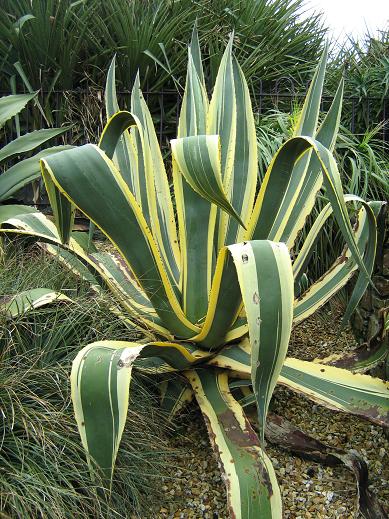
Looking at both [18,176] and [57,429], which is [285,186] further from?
[18,176]

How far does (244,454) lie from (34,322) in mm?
724

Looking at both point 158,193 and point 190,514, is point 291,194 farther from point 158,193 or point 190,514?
point 190,514

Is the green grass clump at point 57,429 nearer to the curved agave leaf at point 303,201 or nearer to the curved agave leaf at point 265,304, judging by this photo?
the curved agave leaf at point 265,304

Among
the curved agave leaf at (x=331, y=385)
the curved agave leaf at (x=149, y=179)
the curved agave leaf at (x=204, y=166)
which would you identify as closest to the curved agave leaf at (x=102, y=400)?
the curved agave leaf at (x=204, y=166)

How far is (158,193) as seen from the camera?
213 centimetres

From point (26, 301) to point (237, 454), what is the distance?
75cm

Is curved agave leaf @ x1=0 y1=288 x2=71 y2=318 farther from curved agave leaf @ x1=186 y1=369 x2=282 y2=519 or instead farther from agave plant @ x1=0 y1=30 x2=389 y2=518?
curved agave leaf @ x1=186 y1=369 x2=282 y2=519

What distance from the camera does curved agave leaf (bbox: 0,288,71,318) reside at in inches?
70.0

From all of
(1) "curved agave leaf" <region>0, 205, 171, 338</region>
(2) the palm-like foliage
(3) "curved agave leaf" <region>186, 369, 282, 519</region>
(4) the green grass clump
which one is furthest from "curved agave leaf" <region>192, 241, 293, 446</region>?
(2) the palm-like foliage

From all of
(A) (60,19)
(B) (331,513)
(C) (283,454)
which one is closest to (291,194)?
(C) (283,454)

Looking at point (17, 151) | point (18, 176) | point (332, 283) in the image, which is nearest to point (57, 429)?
point (332, 283)

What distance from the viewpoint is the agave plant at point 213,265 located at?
4.30 feet

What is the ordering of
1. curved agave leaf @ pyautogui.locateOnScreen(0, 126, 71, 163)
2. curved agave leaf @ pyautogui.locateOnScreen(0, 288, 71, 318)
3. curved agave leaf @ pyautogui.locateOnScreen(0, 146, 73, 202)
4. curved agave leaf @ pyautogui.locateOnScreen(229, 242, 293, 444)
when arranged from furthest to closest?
curved agave leaf @ pyautogui.locateOnScreen(0, 126, 71, 163) < curved agave leaf @ pyautogui.locateOnScreen(0, 146, 73, 202) < curved agave leaf @ pyautogui.locateOnScreen(0, 288, 71, 318) < curved agave leaf @ pyautogui.locateOnScreen(229, 242, 293, 444)

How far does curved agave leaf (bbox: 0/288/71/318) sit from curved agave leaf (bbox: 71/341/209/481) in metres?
0.43
